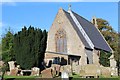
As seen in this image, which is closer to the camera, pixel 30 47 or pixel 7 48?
pixel 30 47

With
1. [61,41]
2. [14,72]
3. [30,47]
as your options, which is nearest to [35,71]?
[14,72]

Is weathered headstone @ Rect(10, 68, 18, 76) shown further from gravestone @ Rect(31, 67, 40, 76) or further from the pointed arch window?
the pointed arch window

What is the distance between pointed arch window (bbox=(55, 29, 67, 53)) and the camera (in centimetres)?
4978

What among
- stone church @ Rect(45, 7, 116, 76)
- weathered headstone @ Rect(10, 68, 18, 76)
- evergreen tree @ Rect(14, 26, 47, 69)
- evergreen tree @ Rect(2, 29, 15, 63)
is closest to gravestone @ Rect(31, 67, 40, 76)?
weathered headstone @ Rect(10, 68, 18, 76)

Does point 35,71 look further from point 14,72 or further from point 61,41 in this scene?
point 61,41

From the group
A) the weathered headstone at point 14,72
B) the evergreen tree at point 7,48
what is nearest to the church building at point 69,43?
the evergreen tree at point 7,48

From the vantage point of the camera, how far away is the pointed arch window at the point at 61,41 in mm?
49781

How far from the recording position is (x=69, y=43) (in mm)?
49250

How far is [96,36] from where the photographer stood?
58.2 meters

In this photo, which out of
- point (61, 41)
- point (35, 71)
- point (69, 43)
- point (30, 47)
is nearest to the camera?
point (35, 71)

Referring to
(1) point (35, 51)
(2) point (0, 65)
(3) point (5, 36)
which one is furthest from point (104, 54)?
(2) point (0, 65)

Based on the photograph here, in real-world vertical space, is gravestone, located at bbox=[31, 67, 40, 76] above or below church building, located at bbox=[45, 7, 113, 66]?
below

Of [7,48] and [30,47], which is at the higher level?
[7,48]

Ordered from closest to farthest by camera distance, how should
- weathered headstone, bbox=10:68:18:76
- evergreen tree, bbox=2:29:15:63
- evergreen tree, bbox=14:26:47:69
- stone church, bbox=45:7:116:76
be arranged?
1. weathered headstone, bbox=10:68:18:76
2. evergreen tree, bbox=14:26:47:69
3. evergreen tree, bbox=2:29:15:63
4. stone church, bbox=45:7:116:76
